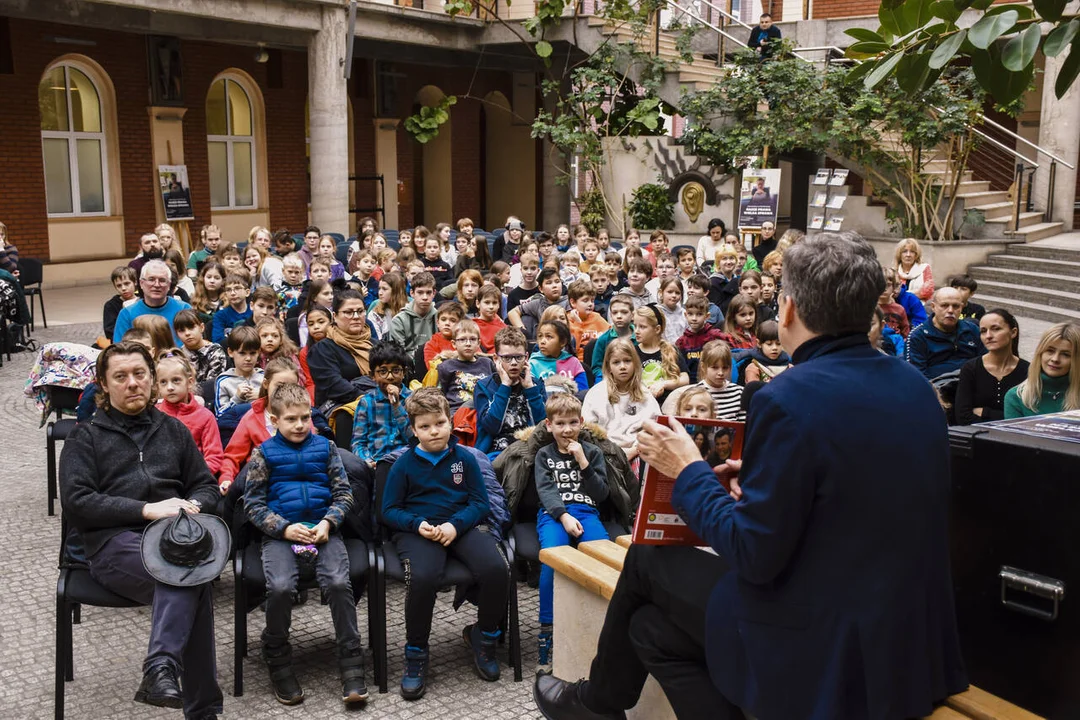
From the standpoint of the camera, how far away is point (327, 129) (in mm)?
18031

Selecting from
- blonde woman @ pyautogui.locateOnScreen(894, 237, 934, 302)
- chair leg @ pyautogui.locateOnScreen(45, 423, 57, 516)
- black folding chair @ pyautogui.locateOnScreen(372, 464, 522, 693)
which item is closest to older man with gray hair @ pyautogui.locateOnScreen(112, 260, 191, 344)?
chair leg @ pyautogui.locateOnScreen(45, 423, 57, 516)

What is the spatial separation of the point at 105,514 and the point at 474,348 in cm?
302

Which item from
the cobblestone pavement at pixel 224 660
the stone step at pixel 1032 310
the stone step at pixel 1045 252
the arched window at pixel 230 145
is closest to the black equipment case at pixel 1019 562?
the cobblestone pavement at pixel 224 660

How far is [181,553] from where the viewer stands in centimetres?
452

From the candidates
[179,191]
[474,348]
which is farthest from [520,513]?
[179,191]

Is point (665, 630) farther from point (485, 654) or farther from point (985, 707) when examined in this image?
point (485, 654)

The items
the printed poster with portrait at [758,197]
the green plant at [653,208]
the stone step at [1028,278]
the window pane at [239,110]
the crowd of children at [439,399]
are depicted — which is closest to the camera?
the crowd of children at [439,399]

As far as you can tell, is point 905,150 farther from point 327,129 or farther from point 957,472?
point 957,472

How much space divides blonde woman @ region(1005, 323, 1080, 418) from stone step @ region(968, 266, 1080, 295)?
38.0 feet

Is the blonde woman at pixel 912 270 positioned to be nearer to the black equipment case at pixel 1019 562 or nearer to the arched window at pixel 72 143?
the black equipment case at pixel 1019 562

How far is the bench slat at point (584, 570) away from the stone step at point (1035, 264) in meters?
15.4

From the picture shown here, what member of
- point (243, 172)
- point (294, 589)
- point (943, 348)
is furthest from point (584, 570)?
point (243, 172)

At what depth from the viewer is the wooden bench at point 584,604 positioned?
13.0 ft

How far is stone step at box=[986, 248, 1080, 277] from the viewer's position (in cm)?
1739
